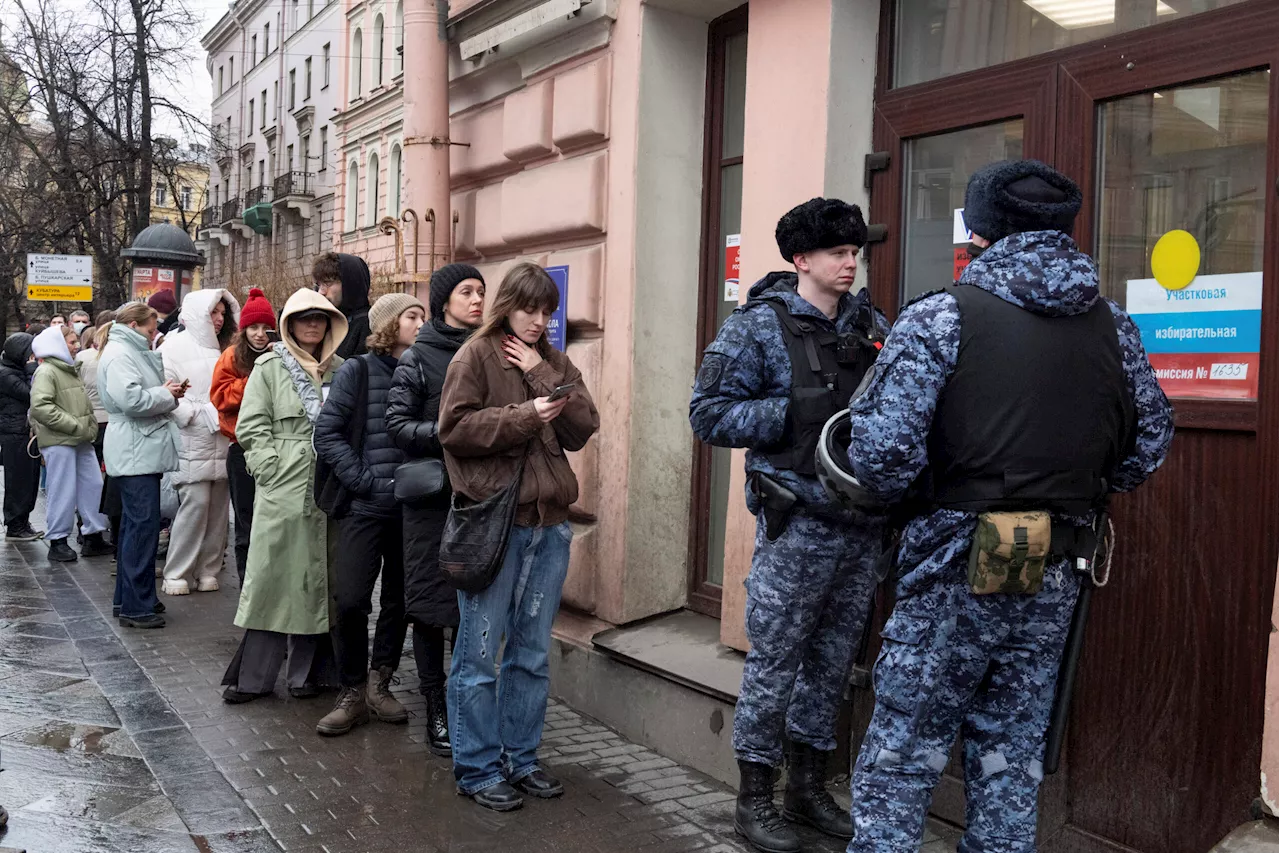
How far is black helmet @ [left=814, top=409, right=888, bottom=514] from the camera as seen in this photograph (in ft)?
10.6

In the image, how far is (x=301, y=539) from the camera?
19.2 ft

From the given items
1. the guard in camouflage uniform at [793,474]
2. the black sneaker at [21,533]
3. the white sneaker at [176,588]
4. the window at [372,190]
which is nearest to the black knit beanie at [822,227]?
the guard in camouflage uniform at [793,474]

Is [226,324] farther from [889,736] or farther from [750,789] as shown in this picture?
[889,736]

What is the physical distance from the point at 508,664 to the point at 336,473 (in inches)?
47.7

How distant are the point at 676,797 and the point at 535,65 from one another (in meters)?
3.90

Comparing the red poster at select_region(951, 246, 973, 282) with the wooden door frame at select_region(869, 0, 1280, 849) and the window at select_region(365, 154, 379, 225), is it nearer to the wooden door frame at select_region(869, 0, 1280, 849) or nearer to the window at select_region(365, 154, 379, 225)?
the wooden door frame at select_region(869, 0, 1280, 849)

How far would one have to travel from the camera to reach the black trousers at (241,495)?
793 centimetres

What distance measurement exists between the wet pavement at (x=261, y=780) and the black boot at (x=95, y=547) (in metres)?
3.85

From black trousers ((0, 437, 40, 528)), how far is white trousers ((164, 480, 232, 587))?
358 centimetres

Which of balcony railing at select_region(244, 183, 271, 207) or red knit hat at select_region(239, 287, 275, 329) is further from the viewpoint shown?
balcony railing at select_region(244, 183, 271, 207)

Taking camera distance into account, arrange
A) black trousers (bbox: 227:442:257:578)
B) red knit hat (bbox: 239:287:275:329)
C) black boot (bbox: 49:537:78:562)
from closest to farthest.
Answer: red knit hat (bbox: 239:287:275:329) → black trousers (bbox: 227:442:257:578) → black boot (bbox: 49:537:78:562)

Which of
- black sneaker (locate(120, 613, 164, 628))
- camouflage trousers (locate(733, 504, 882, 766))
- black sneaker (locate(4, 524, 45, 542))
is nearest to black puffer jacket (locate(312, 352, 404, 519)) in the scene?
camouflage trousers (locate(733, 504, 882, 766))

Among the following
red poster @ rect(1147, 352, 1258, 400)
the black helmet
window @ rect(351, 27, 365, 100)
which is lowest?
the black helmet

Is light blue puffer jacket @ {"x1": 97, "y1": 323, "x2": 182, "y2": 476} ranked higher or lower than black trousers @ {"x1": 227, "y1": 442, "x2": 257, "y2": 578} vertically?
higher
